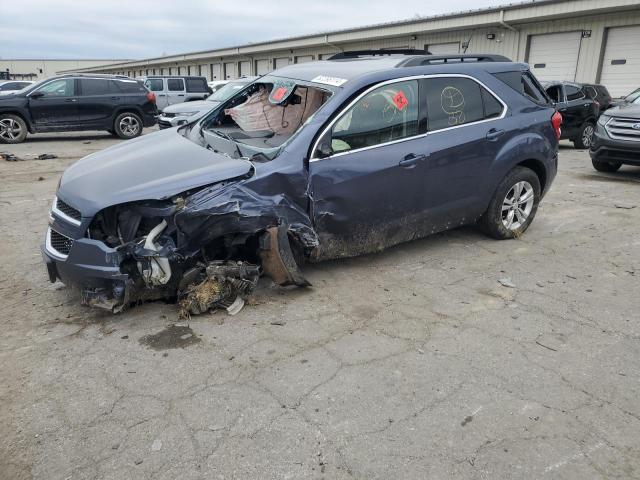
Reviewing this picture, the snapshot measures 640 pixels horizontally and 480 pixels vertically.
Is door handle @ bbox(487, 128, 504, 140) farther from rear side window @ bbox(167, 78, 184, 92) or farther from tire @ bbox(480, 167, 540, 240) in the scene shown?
rear side window @ bbox(167, 78, 184, 92)

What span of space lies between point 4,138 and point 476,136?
42.4 feet

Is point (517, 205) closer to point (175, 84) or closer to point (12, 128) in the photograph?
point (12, 128)

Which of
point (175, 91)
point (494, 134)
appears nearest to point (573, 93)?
point (494, 134)

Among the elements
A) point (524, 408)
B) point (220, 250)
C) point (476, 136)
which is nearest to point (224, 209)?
point (220, 250)

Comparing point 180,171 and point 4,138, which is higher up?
point 180,171

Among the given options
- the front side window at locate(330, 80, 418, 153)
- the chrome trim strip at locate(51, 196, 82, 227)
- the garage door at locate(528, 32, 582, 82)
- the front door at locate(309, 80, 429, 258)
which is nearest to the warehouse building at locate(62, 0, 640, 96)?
the garage door at locate(528, 32, 582, 82)

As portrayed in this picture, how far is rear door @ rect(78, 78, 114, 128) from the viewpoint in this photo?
45.1 feet

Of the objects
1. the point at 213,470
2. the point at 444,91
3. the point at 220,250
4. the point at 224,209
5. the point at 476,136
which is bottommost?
the point at 213,470

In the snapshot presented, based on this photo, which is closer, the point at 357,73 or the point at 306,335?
the point at 306,335

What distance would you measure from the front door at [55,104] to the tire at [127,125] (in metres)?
1.08

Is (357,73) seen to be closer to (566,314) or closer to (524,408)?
(566,314)

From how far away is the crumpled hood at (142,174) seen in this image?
11.5 ft

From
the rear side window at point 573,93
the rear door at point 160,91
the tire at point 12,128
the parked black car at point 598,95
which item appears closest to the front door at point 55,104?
the tire at point 12,128

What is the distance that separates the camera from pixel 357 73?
440 centimetres
